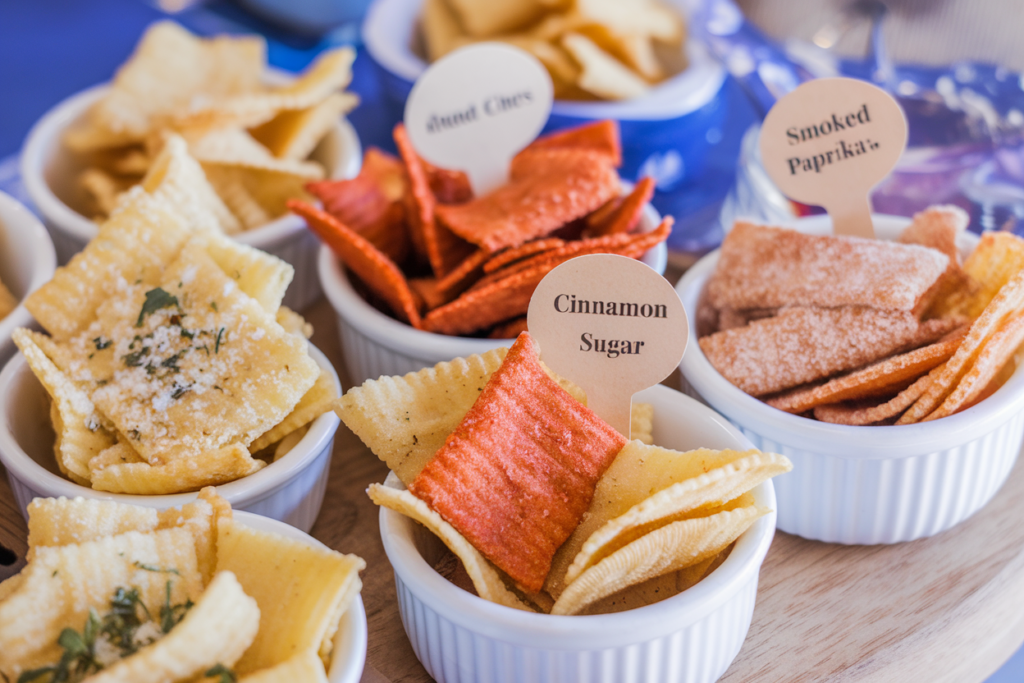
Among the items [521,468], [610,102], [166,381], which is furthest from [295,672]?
[610,102]

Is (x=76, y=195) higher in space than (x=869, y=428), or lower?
higher

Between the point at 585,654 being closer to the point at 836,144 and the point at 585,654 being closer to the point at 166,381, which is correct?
the point at 166,381

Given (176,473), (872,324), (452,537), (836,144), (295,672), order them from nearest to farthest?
(295,672), (452,537), (176,473), (872,324), (836,144)

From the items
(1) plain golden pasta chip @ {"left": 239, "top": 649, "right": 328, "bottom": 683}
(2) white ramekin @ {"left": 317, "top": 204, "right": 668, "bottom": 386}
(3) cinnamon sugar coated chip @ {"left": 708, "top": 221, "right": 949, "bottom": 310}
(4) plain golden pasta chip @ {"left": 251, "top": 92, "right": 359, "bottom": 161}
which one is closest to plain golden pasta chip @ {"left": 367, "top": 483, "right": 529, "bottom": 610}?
(1) plain golden pasta chip @ {"left": 239, "top": 649, "right": 328, "bottom": 683}

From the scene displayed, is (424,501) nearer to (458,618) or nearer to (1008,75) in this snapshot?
(458,618)

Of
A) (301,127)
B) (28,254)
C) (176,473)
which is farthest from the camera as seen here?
(301,127)

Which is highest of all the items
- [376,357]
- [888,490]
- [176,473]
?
[176,473]

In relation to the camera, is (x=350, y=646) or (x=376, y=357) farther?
(x=376, y=357)
